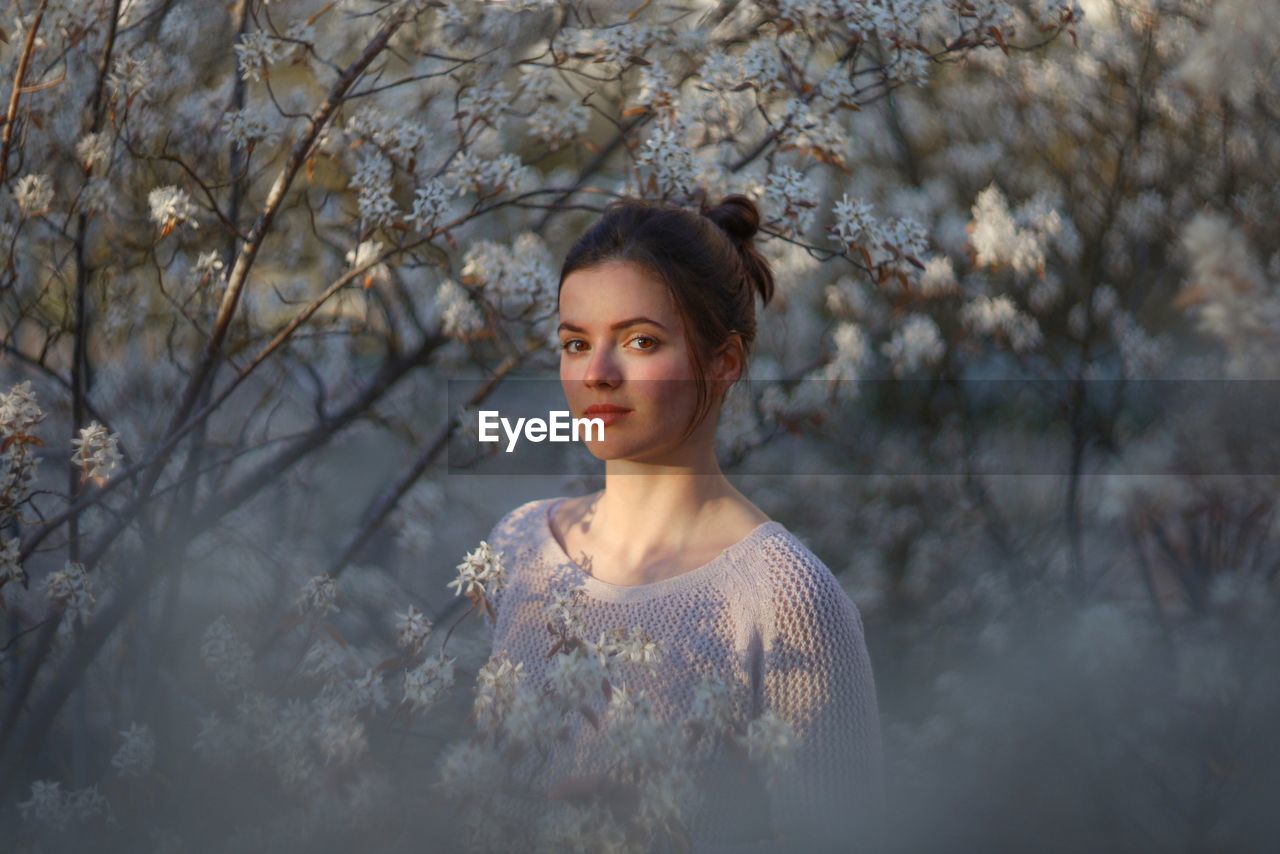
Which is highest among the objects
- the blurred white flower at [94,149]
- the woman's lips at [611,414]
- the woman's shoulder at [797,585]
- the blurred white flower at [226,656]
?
the blurred white flower at [94,149]

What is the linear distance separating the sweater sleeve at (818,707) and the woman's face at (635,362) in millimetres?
182

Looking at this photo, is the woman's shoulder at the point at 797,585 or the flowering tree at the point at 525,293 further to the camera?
the flowering tree at the point at 525,293

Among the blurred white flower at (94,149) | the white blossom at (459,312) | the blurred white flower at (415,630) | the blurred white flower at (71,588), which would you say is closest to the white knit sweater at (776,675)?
the blurred white flower at (415,630)

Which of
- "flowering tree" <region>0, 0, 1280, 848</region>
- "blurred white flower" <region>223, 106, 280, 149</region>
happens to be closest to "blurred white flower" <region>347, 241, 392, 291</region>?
"flowering tree" <region>0, 0, 1280, 848</region>

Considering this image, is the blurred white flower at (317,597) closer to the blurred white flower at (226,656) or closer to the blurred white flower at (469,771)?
the blurred white flower at (226,656)

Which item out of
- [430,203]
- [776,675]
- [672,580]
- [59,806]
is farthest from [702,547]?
[59,806]

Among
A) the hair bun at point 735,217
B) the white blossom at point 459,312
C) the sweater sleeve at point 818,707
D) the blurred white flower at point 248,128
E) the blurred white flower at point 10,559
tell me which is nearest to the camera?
the sweater sleeve at point 818,707

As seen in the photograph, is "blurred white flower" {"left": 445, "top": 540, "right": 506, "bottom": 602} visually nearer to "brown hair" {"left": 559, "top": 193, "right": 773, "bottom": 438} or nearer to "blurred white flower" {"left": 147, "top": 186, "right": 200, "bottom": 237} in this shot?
"brown hair" {"left": 559, "top": 193, "right": 773, "bottom": 438}

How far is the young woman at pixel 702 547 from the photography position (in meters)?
1.23

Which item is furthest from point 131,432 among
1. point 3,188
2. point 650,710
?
point 650,710

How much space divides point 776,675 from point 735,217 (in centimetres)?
50

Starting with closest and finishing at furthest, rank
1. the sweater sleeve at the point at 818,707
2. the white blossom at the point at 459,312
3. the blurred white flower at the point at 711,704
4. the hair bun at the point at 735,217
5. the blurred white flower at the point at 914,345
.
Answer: the blurred white flower at the point at 711,704 → the sweater sleeve at the point at 818,707 → the hair bun at the point at 735,217 → the white blossom at the point at 459,312 → the blurred white flower at the point at 914,345

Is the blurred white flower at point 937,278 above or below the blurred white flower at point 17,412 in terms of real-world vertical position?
above

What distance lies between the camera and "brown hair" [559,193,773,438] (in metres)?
1.28
